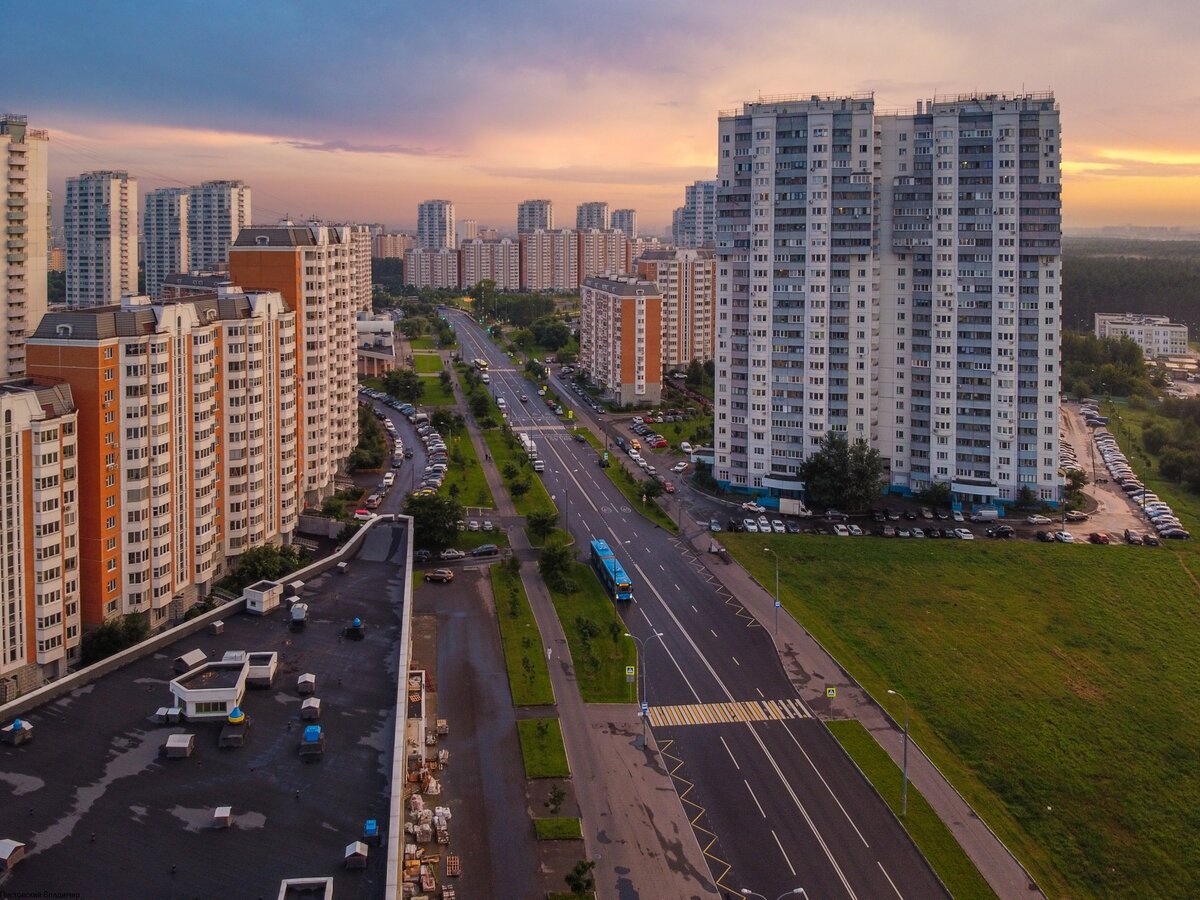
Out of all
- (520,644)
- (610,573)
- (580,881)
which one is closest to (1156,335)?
(610,573)

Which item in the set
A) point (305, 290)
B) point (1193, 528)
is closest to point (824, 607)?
point (1193, 528)

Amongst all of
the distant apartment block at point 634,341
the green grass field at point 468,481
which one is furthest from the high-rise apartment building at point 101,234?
the green grass field at point 468,481

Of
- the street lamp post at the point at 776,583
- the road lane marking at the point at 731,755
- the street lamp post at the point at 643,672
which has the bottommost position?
the road lane marking at the point at 731,755

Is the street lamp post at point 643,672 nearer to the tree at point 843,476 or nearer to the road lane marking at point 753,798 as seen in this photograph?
the road lane marking at point 753,798

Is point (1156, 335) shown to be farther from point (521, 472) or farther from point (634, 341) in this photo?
point (521, 472)

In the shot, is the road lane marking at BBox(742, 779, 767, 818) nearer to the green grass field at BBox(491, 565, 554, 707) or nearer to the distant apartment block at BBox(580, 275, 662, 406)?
the green grass field at BBox(491, 565, 554, 707)

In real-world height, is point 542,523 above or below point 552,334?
below
